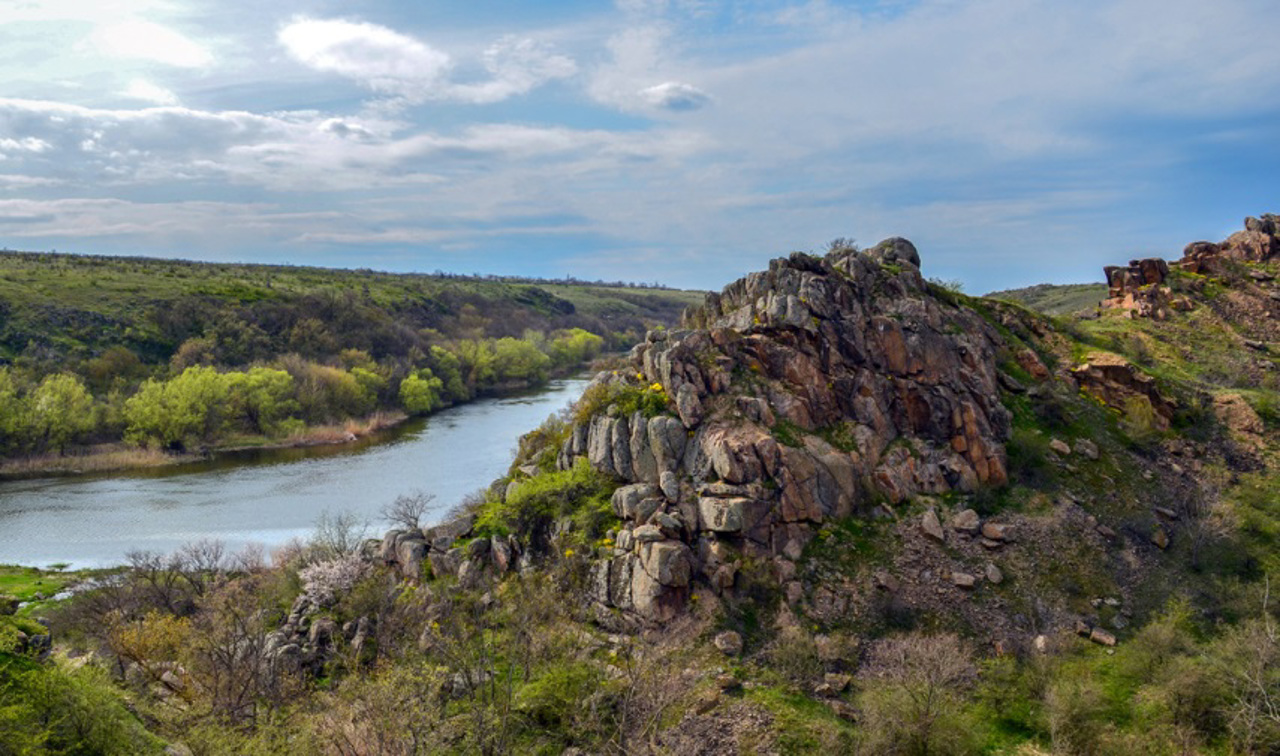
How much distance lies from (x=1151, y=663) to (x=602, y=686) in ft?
52.5

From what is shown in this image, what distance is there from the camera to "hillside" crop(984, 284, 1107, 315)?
92856 mm

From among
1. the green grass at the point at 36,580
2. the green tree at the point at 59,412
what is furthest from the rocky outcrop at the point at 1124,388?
the green tree at the point at 59,412

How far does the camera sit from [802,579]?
25312mm

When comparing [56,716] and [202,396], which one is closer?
[56,716]

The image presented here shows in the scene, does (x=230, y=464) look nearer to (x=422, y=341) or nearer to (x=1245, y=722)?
(x=422, y=341)

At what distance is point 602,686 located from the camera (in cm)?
2158

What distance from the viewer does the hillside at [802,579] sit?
20.2m

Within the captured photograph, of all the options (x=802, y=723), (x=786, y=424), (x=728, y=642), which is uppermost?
(x=786, y=424)

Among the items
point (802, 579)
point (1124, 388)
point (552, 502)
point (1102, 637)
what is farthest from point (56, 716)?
point (1124, 388)

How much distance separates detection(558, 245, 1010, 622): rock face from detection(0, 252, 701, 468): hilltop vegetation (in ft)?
191

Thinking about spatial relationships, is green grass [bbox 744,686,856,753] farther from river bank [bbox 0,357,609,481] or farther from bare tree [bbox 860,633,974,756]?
river bank [bbox 0,357,609,481]

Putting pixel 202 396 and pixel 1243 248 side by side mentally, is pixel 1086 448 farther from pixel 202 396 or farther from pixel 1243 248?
pixel 202 396

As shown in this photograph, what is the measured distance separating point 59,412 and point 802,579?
7044cm

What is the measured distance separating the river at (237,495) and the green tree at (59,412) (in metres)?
6.11
